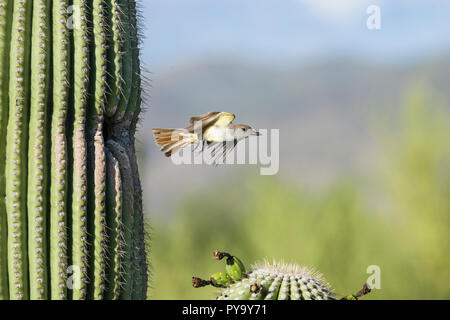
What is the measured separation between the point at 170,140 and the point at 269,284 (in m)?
0.57

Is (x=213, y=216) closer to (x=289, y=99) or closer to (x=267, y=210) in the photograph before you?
(x=267, y=210)

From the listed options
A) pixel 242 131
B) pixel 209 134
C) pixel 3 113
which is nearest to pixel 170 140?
pixel 209 134

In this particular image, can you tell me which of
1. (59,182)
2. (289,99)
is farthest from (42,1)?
(289,99)

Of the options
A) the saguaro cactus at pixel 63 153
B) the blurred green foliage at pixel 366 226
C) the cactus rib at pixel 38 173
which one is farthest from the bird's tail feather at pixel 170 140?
the blurred green foliage at pixel 366 226

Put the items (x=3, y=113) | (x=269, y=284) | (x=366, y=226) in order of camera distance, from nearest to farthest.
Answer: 1. (x=269, y=284)
2. (x=3, y=113)
3. (x=366, y=226)

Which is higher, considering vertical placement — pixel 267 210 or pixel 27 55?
pixel 27 55

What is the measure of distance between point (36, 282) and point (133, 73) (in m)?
0.80

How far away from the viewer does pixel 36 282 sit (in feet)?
7.46

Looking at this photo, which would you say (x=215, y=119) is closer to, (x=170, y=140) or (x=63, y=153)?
(x=170, y=140)

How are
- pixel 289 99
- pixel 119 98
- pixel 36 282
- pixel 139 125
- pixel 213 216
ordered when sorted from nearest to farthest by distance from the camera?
pixel 36 282 → pixel 119 98 → pixel 139 125 → pixel 213 216 → pixel 289 99

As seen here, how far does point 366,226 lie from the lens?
225 inches

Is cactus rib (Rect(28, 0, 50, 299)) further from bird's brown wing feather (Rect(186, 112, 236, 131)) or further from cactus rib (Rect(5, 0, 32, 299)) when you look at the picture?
bird's brown wing feather (Rect(186, 112, 236, 131))

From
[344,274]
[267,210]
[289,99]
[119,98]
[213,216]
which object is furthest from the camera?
[289,99]

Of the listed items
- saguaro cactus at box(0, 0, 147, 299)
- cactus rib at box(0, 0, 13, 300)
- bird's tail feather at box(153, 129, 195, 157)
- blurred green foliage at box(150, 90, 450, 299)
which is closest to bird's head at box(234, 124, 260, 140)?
bird's tail feather at box(153, 129, 195, 157)
